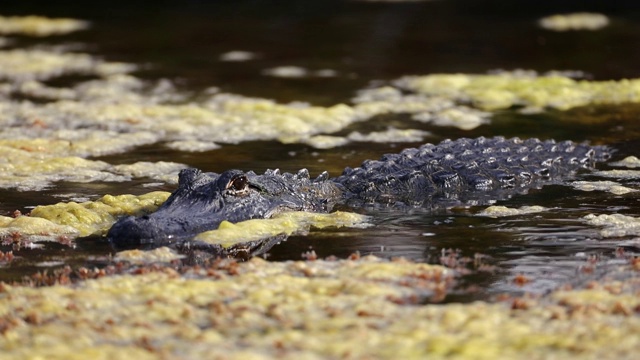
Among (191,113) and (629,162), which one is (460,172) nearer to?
(629,162)

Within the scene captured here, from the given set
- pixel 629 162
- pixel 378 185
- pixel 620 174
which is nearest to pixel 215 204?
pixel 378 185

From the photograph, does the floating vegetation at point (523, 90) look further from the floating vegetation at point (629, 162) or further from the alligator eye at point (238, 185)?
the alligator eye at point (238, 185)

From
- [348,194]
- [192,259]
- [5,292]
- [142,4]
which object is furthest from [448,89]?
[142,4]

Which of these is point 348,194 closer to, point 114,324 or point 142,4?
point 114,324

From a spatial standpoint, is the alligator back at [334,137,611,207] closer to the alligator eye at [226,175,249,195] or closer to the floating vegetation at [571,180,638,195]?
the floating vegetation at [571,180,638,195]

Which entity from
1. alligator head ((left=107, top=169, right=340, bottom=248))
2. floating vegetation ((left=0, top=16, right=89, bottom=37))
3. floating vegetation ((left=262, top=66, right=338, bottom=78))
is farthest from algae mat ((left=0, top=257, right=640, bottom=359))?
floating vegetation ((left=0, top=16, right=89, bottom=37))

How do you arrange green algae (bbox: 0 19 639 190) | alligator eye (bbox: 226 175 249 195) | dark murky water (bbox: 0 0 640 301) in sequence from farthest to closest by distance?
green algae (bbox: 0 19 639 190), alligator eye (bbox: 226 175 249 195), dark murky water (bbox: 0 0 640 301)
